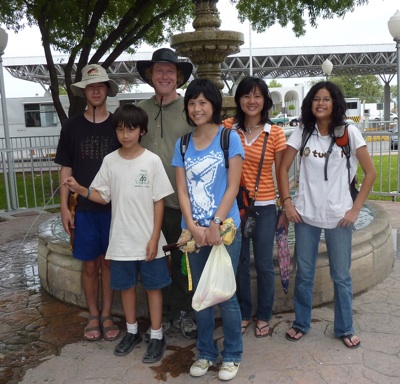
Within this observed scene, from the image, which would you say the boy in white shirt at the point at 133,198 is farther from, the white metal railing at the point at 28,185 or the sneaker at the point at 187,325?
the white metal railing at the point at 28,185

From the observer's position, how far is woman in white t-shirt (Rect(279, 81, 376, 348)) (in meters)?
2.99

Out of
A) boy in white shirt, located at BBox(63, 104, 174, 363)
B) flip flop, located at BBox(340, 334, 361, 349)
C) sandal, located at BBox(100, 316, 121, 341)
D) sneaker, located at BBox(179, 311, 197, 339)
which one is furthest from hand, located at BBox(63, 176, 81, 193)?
flip flop, located at BBox(340, 334, 361, 349)

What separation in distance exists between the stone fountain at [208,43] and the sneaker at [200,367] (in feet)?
11.3

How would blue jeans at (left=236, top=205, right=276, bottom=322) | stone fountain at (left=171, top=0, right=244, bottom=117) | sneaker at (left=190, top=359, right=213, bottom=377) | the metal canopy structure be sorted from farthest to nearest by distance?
the metal canopy structure, stone fountain at (left=171, top=0, right=244, bottom=117), blue jeans at (left=236, top=205, right=276, bottom=322), sneaker at (left=190, top=359, right=213, bottom=377)

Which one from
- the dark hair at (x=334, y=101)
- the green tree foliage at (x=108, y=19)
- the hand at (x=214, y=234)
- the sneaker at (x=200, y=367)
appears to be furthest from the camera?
the green tree foliage at (x=108, y=19)

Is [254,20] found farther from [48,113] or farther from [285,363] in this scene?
[48,113]

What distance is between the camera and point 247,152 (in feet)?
10.0

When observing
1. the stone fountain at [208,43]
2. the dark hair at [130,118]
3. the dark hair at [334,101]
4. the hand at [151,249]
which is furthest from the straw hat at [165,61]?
the stone fountain at [208,43]

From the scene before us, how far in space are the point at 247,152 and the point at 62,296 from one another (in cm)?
223

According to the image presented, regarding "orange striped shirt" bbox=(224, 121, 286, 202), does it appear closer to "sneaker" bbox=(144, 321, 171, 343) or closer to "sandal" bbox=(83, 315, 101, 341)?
"sneaker" bbox=(144, 321, 171, 343)

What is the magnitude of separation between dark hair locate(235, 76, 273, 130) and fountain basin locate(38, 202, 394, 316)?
50.0 inches

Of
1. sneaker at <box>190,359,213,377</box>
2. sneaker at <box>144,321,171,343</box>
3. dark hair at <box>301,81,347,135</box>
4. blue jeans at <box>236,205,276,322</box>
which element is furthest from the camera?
sneaker at <box>144,321,171,343</box>

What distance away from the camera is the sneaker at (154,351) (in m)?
3.08

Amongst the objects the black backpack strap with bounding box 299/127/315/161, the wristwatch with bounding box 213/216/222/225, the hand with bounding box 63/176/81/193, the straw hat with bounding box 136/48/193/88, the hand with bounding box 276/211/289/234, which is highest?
the straw hat with bounding box 136/48/193/88
